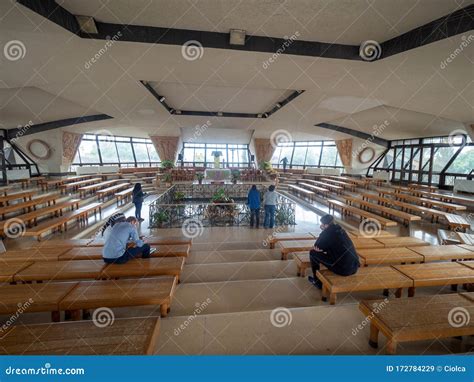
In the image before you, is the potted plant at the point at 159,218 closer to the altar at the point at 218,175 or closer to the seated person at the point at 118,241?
the seated person at the point at 118,241

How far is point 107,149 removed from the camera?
15727mm

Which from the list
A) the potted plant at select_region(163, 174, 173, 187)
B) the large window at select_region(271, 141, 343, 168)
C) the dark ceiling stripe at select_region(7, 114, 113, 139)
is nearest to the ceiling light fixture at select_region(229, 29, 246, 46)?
the potted plant at select_region(163, 174, 173, 187)

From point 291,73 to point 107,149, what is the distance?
14.4 m

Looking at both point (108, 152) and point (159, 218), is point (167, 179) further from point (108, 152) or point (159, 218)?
point (108, 152)

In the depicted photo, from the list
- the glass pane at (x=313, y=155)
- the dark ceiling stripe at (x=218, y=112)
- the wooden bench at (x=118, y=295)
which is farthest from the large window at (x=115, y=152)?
the wooden bench at (x=118, y=295)

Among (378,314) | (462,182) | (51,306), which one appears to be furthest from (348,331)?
(462,182)

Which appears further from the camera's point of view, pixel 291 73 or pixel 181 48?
pixel 291 73

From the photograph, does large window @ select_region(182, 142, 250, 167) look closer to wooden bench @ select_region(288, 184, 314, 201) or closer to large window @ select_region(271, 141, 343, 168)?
large window @ select_region(271, 141, 343, 168)

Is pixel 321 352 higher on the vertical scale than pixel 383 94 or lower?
lower

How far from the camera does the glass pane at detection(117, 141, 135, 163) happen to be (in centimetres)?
1641

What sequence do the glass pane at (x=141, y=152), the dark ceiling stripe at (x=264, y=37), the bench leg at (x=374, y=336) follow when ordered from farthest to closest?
the glass pane at (x=141, y=152), the dark ceiling stripe at (x=264, y=37), the bench leg at (x=374, y=336)

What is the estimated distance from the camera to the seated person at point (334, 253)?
262 cm

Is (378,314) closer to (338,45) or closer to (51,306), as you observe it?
(51,306)

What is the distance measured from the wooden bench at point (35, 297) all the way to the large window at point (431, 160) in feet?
45.8
